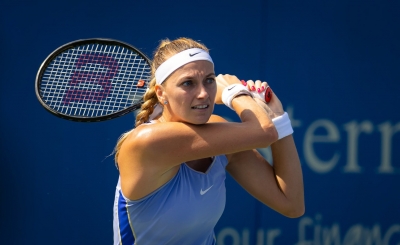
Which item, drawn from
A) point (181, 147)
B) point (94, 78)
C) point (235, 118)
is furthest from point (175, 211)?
point (235, 118)

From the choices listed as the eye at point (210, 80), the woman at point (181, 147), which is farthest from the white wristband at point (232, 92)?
the eye at point (210, 80)

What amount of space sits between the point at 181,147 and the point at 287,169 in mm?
494

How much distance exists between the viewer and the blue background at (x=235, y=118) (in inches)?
160

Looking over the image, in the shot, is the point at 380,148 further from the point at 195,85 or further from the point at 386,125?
the point at 195,85

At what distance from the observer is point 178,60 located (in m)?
2.27

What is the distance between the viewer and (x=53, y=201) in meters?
4.12

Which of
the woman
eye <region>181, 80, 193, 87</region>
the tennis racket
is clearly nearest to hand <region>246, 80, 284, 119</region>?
the woman

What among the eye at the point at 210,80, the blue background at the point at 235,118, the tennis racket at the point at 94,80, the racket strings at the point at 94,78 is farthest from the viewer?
the blue background at the point at 235,118

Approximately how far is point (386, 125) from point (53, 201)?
7.23 feet

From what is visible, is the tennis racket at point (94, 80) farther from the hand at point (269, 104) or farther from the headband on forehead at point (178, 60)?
the hand at point (269, 104)

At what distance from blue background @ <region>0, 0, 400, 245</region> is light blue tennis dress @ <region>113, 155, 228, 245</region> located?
5.98ft

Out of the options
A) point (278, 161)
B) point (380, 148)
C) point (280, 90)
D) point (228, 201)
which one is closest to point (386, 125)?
point (380, 148)

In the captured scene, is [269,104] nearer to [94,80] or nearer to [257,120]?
[257,120]

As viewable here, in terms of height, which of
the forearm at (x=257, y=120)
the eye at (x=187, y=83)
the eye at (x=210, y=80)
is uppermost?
the eye at (x=210, y=80)
